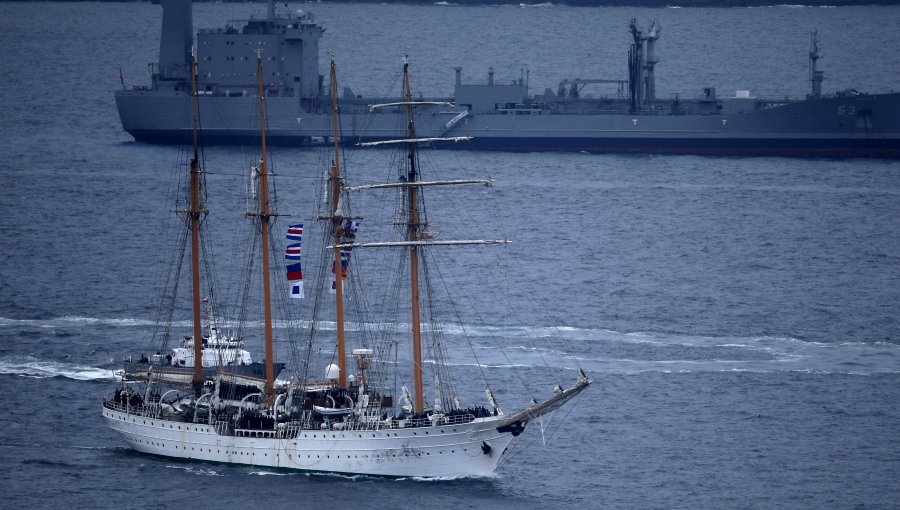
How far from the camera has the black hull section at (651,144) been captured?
176 meters

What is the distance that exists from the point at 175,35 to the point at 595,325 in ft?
320

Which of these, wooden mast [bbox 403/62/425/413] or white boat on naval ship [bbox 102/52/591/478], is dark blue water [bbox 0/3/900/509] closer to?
white boat on naval ship [bbox 102/52/591/478]

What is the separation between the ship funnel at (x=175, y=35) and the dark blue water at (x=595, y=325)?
53.7 feet

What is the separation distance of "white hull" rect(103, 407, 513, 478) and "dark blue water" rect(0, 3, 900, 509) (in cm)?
63

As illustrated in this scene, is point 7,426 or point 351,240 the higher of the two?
point 351,240

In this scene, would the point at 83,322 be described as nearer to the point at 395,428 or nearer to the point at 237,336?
the point at 237,336

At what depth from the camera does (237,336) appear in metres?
84.6

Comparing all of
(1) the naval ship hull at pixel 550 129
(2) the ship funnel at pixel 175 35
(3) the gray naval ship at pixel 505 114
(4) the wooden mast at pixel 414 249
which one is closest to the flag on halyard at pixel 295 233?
(4) the wooden mast at pixel 414 249

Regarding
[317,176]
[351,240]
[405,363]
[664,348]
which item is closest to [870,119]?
[317,176]

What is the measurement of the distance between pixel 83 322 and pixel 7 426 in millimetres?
19114

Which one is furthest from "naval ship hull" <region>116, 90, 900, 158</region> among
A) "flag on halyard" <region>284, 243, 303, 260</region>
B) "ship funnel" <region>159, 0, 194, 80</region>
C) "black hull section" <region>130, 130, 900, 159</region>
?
"flag on halyard" <region>284, 243, 303, 260</region>

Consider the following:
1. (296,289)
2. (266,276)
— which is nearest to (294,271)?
(296,289)

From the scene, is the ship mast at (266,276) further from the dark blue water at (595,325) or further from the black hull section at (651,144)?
the black hull section at (651,144)

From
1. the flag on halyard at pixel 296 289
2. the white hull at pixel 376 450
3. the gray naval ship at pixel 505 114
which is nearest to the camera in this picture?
the white hull at pixel 376 450
